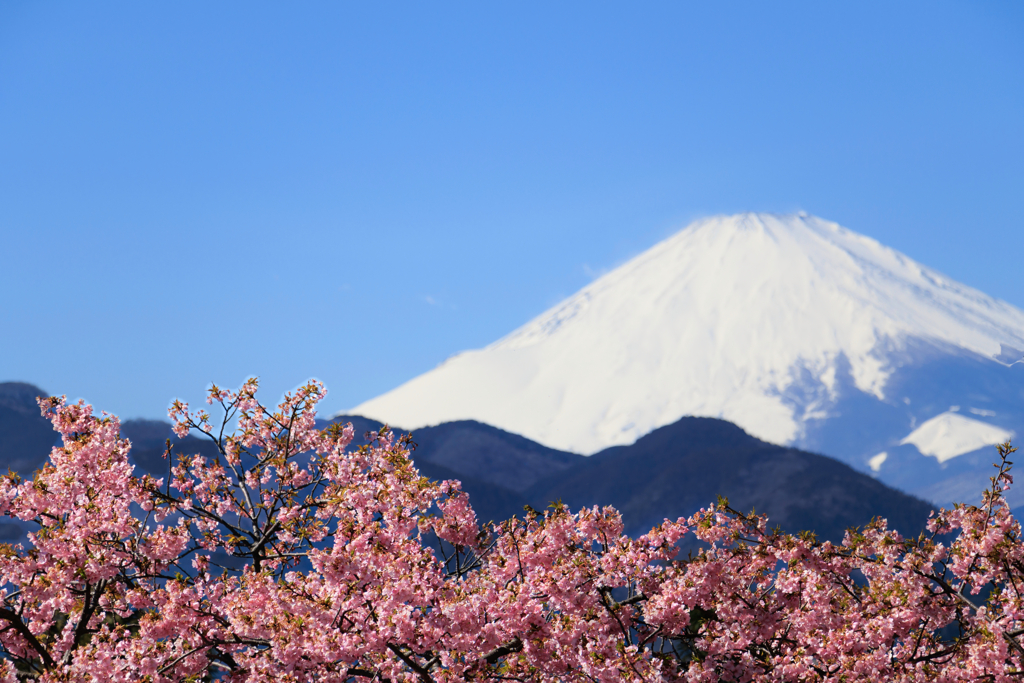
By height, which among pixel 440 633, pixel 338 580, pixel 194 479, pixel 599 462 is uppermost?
pixel 599 462

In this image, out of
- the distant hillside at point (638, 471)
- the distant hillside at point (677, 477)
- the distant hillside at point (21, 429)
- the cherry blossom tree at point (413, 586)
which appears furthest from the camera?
the distant hillside at point (21, 429)

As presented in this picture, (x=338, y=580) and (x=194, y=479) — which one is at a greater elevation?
(x=194, y=479)

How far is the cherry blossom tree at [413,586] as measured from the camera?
8266 mm

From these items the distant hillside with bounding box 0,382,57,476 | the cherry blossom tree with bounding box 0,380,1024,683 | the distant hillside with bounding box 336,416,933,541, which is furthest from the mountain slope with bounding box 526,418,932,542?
the cherry blossom tree with bounding box 0,380,1024,683

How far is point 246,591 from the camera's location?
839 cm

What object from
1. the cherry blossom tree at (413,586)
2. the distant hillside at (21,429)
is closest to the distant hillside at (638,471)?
the distant hillside at (21,429)

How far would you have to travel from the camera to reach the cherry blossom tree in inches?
325

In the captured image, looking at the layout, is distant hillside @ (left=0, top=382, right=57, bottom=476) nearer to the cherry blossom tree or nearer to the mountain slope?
the mountain slope

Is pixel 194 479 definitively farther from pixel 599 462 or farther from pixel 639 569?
pixel 599 462

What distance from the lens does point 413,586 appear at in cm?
832

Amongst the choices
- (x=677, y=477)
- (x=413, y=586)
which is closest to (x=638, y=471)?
(x=677, y=477)

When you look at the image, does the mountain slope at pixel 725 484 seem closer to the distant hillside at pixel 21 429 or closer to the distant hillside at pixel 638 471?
the distant hillside at pixel 638 471

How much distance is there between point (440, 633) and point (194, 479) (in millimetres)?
4977

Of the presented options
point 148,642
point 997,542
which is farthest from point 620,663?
point 997,542
